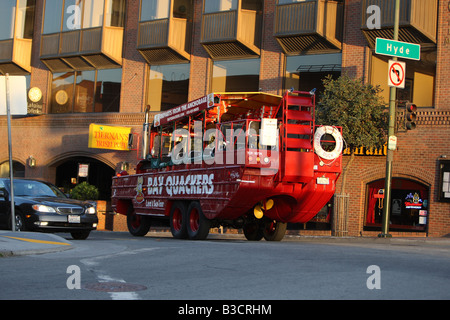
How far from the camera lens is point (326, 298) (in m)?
6.80

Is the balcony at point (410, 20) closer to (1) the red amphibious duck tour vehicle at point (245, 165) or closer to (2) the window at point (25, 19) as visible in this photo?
(1) the red amphibious duck tour vehicle at point (245, 165)

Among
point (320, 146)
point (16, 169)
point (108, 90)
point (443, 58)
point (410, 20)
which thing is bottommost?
point (16, 169)

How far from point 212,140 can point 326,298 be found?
9.38 m

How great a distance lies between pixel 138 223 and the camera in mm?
21000

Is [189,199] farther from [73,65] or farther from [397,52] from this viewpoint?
[73,65]

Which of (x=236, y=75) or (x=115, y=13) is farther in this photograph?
(x=115, y=13)

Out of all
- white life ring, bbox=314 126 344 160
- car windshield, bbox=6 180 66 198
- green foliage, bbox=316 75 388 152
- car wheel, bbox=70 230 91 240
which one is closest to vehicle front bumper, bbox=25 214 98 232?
car wheel, bbox=70 230 91 240

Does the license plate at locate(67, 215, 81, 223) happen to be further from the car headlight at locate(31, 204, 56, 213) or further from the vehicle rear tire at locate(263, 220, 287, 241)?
the vehicle rear tire at locate(263, 220, 287, 241)

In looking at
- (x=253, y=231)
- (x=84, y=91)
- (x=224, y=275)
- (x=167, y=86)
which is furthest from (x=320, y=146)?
(x=84, y=91)

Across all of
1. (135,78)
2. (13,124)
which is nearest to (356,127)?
(135,78)

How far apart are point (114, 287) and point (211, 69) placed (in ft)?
70.5

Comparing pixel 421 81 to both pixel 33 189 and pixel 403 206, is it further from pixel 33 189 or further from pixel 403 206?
pixel 33 189

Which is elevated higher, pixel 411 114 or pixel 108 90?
pixel 108 90

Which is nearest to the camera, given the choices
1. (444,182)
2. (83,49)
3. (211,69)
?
(444,182)
